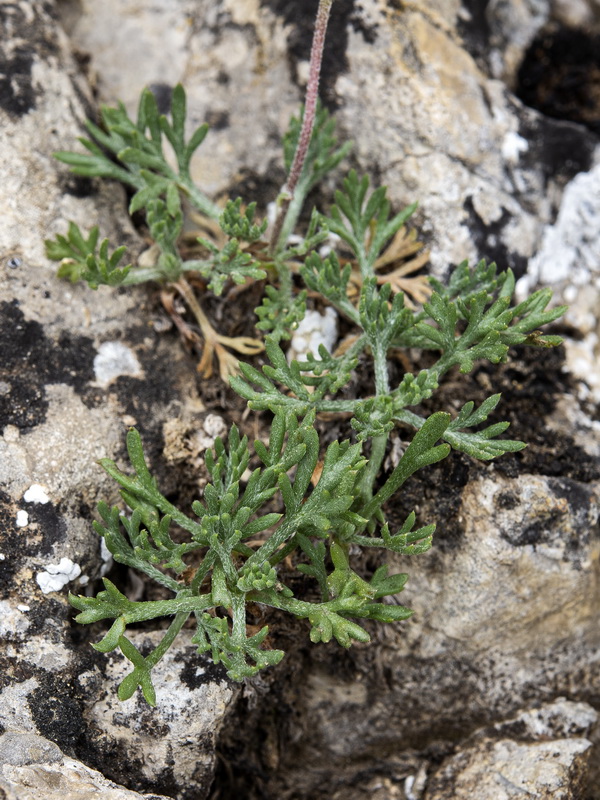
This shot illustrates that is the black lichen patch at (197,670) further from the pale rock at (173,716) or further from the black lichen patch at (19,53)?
the black lichen patch at (19,53)

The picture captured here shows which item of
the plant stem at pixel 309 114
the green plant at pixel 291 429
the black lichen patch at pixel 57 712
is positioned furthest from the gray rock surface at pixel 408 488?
the plant stem at pixel 309 114

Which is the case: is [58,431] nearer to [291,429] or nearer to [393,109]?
[291,429]

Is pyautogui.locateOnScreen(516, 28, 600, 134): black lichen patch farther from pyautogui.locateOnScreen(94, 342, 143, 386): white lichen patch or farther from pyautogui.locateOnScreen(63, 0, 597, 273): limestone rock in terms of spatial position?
pyautogui.locateOnScreen(94, 342, 143, 386): white lichen patch

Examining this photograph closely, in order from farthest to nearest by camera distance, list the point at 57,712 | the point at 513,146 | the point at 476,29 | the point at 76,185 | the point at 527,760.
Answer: the point at 476,29 → the point at 513,146 → the point at 76,185 → the point at 527,760 → the point at 57,712

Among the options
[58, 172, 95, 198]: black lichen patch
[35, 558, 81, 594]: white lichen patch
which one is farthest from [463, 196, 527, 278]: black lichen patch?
[35, 558, 81, 594]: white lichen patch

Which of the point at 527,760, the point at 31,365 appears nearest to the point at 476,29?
the point at 31,365
